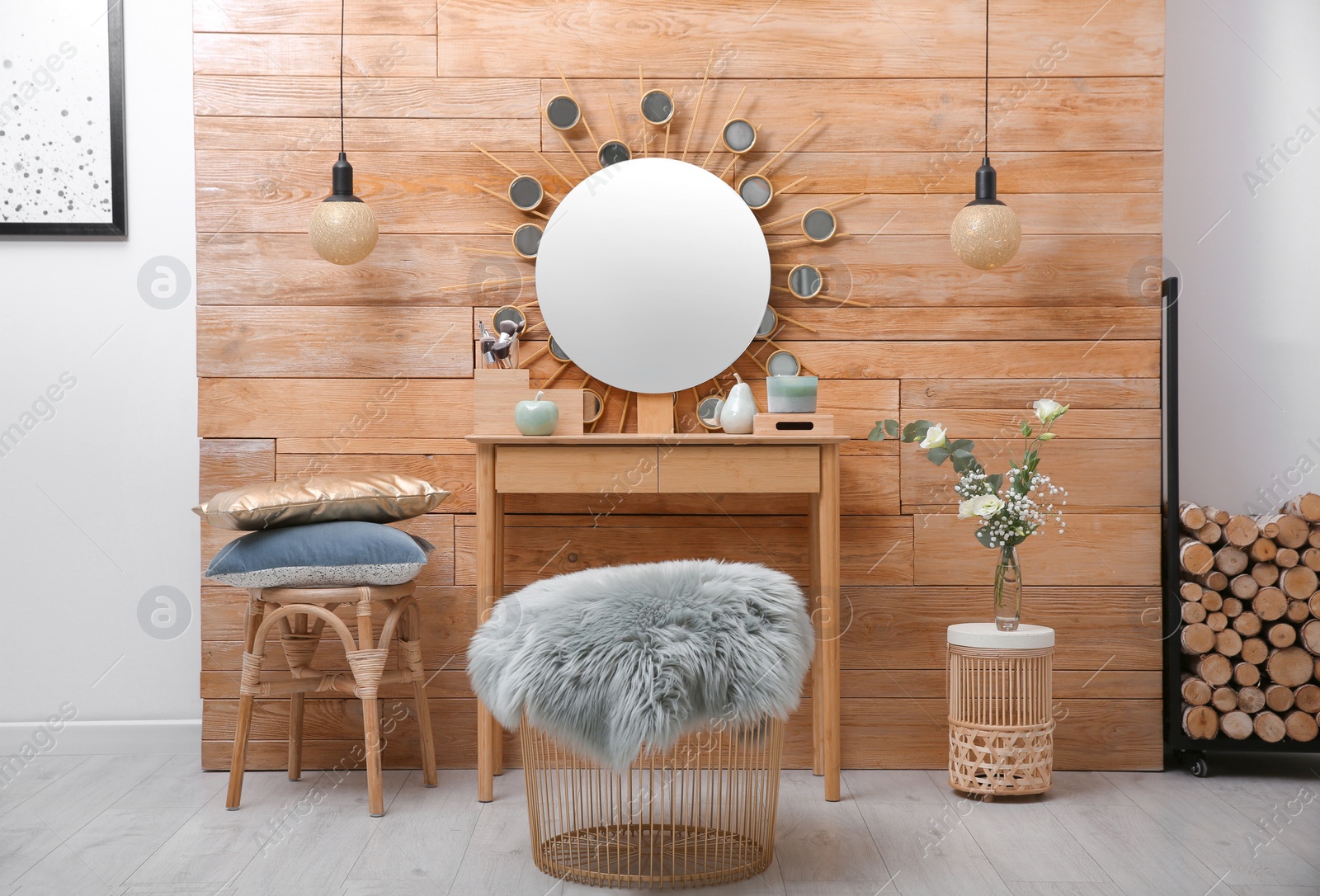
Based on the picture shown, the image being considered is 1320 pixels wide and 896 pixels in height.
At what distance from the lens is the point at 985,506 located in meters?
2.39

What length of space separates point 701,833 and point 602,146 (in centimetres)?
165

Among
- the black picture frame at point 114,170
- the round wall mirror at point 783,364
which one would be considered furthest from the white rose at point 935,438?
the black picture frame at point 114,170

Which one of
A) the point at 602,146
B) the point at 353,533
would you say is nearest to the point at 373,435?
the point at 353,533

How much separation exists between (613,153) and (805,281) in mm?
586

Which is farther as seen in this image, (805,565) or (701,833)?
(805,565)

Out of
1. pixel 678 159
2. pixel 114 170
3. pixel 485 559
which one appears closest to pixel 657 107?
pixel 678 159

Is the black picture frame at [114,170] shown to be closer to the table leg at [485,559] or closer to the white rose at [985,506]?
the table leg at [485,559]

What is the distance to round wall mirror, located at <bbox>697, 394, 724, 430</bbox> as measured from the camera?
8.67 ft

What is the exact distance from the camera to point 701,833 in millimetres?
2051

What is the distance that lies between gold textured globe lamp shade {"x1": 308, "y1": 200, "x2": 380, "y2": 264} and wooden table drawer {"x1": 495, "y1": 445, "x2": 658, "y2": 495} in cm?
62

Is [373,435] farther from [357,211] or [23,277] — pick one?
[23,277]

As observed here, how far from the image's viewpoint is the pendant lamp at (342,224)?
8.16 ft

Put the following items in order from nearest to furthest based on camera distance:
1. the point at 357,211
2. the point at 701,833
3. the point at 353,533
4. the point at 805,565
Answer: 1. the point at 701,833
2. the point at 353,533
3. the point at 357,211
4. the point at 805,565

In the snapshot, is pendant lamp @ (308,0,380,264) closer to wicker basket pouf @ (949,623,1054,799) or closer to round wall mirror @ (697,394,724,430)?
round wall mirror @ (697,394,724,430)
